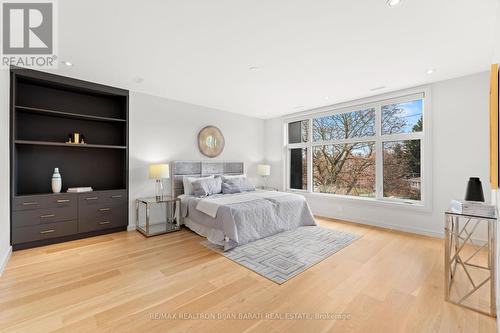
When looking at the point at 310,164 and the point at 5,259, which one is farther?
the point at 310,164

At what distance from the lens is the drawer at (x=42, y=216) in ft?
9.66

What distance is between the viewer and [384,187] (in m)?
4.23

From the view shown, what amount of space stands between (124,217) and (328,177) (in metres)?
4.34

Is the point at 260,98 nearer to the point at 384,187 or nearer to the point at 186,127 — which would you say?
the point at 186,127

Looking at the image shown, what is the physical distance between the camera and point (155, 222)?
14.0 feet

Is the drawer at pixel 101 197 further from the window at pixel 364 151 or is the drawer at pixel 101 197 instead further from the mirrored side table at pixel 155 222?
the window at pixel 364 151

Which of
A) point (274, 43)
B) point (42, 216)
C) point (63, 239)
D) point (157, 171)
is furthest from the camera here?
point (157, 171)

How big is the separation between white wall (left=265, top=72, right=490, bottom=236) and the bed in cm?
183

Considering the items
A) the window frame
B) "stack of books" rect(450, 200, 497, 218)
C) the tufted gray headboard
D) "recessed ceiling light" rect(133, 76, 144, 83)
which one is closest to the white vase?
the tufted gray headboard

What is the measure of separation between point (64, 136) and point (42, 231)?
4.94 feet

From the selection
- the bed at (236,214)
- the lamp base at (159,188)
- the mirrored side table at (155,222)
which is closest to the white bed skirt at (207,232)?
the bed at (236,214)

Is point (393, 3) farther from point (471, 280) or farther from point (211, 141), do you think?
point (211, 141)

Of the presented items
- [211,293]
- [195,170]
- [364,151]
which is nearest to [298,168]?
[364,151]

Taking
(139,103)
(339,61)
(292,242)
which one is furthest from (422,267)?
(139,103)
